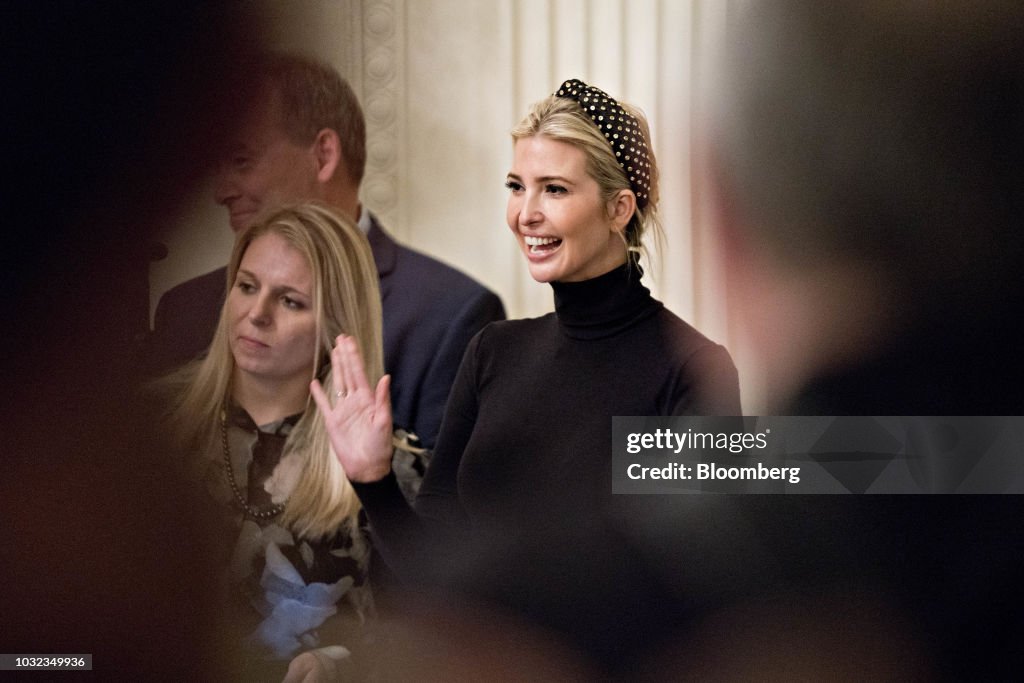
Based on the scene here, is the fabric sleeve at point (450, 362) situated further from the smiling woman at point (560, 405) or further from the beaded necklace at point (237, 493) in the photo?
the beaded necklace at point (237, 493)

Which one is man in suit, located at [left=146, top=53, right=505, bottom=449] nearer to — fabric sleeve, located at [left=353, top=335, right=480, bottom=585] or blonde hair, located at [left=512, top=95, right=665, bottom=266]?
fabric sleeve, located at [left=353, top=335, right=480, bottom=585]

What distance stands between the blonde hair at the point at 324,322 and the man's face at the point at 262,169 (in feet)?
0.11

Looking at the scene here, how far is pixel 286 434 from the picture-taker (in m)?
2.28

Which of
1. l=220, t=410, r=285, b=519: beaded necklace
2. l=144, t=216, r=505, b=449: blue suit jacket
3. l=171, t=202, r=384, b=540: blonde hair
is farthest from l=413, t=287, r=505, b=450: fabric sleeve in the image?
l=220, t=410, r=285, b=519: beaded necklace

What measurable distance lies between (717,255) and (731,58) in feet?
1.36

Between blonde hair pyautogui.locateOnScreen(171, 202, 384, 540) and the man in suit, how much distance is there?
26 millimetres

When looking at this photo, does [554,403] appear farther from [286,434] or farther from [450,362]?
[286,434]

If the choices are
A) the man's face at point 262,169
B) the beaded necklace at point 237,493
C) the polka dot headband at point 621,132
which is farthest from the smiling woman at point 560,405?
the man's face at point 262,169

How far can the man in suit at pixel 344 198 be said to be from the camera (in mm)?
2252

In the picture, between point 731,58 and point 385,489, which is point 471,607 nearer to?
point 385,489

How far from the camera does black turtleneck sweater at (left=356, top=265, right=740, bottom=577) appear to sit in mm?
2160

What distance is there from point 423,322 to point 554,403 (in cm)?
33

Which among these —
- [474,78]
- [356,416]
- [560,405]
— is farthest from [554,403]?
[474,78]

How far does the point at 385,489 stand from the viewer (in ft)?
7.24
